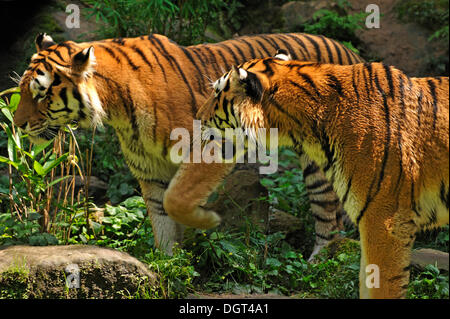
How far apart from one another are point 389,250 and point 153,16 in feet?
11.6

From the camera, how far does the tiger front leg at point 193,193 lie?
13.0ft

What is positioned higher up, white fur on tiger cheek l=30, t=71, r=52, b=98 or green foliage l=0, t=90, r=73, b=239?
white fur on tiger cheek l=30, t=71, r=52, b=98

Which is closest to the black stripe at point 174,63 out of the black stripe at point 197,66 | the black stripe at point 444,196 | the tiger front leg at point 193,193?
the black stripe at point 197,66

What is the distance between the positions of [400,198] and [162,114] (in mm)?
1842

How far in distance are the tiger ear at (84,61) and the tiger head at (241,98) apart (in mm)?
940

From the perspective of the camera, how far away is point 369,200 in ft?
10.3

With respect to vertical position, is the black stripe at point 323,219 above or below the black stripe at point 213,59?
below

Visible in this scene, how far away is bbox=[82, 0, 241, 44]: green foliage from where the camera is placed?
18.1 ft

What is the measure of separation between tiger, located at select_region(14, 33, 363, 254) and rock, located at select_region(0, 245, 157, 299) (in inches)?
23.4

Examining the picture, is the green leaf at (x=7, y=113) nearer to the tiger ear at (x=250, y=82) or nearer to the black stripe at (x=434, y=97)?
the tiger ear at (x=250, y=82)

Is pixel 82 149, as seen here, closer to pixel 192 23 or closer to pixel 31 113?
pixel 192 23

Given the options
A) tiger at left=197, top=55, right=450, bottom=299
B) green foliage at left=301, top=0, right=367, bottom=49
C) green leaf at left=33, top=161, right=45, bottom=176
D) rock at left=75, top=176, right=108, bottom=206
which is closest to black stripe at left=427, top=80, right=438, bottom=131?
tiger at left=197, top=55, right=450, bottom=299

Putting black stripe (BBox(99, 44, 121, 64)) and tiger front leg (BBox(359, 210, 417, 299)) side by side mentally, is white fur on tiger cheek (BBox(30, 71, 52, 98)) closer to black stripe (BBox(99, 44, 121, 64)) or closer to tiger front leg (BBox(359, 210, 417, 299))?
black stripe (BBox(99, 44, 121, 64))

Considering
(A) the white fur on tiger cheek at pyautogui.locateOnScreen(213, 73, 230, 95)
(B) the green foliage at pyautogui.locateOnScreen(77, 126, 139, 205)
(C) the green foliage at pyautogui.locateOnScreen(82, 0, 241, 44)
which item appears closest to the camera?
(A) the white fur on tiger cheek at pyautogui.locateOnScreen(213, 73, 230, 95)
